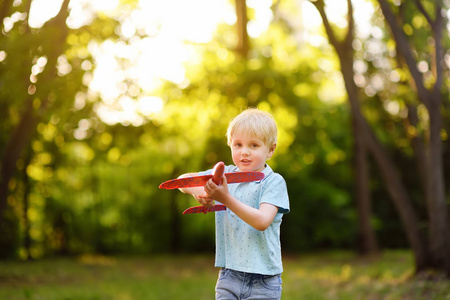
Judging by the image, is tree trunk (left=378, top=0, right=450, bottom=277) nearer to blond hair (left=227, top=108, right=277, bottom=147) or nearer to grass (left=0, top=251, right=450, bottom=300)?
grass (left=0, top=251, right=450, bottom=300)

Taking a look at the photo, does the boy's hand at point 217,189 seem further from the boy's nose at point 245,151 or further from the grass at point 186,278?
the grass at point 186,278

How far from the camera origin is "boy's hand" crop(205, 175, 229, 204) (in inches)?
90.3

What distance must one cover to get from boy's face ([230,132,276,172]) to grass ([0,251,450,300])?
4.48 metres

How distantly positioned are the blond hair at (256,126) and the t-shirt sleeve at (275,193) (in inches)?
6.3

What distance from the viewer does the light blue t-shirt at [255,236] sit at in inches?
103

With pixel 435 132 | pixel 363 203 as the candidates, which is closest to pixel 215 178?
pixel 435 132

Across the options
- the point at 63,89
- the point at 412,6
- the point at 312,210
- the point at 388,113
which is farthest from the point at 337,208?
the point at 63,89

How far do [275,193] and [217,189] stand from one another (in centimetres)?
39

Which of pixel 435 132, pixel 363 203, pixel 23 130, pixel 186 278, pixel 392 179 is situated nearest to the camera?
pixel 23 130

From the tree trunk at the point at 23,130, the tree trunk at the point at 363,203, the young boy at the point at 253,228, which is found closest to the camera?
the young boy at the point at 253,228

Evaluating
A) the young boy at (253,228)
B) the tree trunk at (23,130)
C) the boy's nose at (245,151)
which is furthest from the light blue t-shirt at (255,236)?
the tree trunk at (23,130)

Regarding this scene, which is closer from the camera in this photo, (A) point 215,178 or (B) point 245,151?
(A) point 215,178

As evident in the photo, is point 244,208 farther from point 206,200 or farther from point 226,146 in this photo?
point 226,146

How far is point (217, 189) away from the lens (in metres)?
2.29
